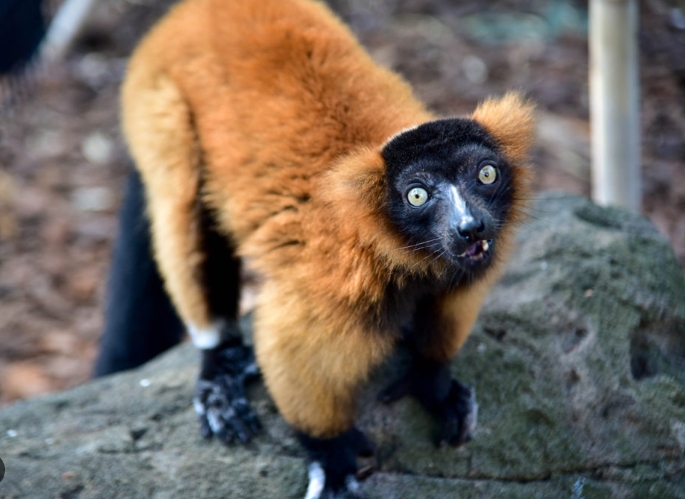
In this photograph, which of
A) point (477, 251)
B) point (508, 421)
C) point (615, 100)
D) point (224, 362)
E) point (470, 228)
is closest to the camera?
point (470, 228)

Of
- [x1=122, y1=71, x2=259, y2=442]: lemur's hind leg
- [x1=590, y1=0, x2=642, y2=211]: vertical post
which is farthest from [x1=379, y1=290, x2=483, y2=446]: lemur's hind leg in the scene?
[x1=590, y1=0, x2=642, y2=211]: vertical post

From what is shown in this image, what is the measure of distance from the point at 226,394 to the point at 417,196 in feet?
5.47

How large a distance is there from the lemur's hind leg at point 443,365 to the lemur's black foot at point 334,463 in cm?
33

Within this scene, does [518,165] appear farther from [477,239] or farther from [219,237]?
[219,237]

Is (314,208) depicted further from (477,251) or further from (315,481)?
(315,481)

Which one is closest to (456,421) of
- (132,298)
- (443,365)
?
(443,365)

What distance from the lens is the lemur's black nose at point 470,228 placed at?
3.38 metres

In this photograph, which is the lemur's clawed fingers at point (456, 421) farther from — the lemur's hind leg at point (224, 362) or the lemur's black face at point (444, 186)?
the lemur's hind leg at point (224, 362)

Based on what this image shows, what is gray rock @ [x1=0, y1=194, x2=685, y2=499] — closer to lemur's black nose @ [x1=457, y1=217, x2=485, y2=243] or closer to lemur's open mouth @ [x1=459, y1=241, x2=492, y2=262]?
lemur's open mouth @ [x1=459, y1=241, x2=492, y2=262]

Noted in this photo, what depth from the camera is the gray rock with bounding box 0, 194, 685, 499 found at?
3.97 meters

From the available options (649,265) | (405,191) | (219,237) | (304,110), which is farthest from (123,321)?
(649,265)

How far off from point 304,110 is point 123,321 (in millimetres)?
2234

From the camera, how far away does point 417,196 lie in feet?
11.8

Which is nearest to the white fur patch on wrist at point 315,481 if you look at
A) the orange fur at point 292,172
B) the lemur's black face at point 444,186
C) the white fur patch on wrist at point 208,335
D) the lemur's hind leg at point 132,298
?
the orange fur at point 292,172
